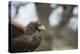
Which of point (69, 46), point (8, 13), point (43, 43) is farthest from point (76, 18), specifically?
point (8, 13)

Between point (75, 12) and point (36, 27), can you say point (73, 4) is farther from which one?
point (36, 27)

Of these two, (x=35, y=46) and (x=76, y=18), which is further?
(x=76, y=18)

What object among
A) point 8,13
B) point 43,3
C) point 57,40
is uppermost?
point 43,3

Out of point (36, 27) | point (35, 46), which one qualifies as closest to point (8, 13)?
point (36, 27)

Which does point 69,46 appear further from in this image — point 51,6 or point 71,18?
point 51,6

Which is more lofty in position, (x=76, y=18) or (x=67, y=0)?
(x=67, y=0)

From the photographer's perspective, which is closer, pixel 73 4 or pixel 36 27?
pixel 36 27
